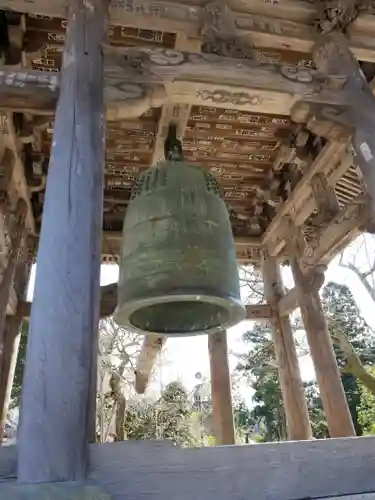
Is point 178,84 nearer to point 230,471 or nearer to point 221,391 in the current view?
point 230,471

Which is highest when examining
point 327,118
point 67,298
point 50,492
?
point 327,118

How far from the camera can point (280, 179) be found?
571cm

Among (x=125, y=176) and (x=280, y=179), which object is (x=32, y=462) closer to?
(x=125, y=176)

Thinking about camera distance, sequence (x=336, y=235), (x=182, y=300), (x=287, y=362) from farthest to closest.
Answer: (x=287, y=362), (x=336, y=235), (x=182, y=300)

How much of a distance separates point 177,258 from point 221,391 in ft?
12.0

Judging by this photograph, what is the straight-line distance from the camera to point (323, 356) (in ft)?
16.0

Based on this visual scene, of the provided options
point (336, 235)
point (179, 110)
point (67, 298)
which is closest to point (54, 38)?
point (179, 110)

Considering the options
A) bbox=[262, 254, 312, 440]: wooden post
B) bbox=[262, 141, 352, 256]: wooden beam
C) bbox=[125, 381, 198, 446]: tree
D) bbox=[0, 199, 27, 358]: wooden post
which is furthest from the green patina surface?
bbox=[125, 381, 198, 446]: tree

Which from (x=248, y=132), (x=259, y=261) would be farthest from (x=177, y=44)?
(x=259, y=261)

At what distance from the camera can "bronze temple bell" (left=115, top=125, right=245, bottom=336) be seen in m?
2.19

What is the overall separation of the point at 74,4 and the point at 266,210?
399 centimetres

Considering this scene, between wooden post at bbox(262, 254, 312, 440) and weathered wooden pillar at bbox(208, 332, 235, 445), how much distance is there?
739 mm

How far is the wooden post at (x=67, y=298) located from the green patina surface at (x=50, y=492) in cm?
5

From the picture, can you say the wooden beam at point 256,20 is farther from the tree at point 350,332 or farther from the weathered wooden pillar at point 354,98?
the tree at point 350,332
